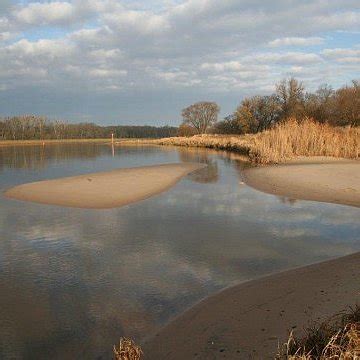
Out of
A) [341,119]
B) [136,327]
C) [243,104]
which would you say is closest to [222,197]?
[136,327]

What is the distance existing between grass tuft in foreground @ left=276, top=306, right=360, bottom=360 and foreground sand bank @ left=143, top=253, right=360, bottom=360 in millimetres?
794

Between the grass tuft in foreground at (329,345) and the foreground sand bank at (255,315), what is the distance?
0.79m

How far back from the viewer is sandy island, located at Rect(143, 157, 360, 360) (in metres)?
4.10

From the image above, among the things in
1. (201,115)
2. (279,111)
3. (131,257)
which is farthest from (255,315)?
(201,115)

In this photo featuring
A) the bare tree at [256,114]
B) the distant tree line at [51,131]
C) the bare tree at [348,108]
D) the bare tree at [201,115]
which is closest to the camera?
the bare tree at [348,108]

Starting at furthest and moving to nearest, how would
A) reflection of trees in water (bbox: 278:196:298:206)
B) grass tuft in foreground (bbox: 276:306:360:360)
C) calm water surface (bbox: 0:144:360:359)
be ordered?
reflection of trees in water (bbox: 278:196:298:206)
calm water surface (bbox: 0:144:360:359)
grass tuft in foreground (bbox: 276:306:360:360)

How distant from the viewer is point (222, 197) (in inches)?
526

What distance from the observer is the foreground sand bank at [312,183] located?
12.4 m

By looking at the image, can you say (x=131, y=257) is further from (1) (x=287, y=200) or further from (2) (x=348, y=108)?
(2) (x=348, y=108)

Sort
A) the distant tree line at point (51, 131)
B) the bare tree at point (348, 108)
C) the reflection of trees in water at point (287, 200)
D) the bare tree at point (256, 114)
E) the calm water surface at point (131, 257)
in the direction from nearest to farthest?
the calm water surface at point (131, 257), the reflection of trees in water at point (287, 200), the bare tree at point (348, 108), the bare tree at point (256, 114), the distant tree line at point (51, 131)

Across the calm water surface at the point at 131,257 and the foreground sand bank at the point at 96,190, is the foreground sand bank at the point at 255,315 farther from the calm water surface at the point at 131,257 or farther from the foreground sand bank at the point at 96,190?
the foreground sand bank at the point at 96,190

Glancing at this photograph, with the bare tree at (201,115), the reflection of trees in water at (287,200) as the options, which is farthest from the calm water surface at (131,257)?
the bare tree at (201,115)

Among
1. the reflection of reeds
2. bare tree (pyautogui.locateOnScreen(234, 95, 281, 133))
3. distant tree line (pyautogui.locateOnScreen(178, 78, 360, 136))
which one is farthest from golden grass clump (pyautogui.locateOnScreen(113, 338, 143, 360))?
bare tree (pyautogui.locateOnScreen(234, 95, 281, 133))

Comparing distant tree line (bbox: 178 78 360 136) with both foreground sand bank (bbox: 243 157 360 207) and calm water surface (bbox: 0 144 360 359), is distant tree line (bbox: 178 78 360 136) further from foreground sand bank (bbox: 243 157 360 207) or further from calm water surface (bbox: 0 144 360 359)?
calm water surface (bbox: 0 144 360 359)
